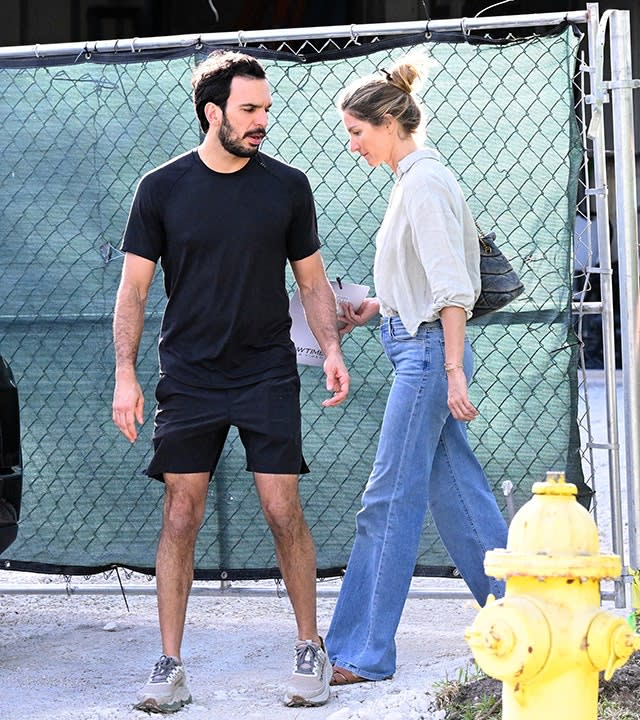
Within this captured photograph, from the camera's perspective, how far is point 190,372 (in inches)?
163

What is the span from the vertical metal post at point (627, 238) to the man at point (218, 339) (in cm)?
126

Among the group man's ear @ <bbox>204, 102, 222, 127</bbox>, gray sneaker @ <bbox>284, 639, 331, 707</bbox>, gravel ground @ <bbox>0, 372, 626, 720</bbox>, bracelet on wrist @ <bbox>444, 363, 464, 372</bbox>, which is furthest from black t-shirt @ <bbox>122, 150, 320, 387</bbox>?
gravel ground @ <bbox>0, 372, 626, 720</bbox>

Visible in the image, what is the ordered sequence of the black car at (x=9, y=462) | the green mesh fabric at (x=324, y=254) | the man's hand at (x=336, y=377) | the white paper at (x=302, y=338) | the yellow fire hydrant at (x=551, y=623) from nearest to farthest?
the yellow fire hydrant at (x=551, y=623)
the man's hand at (x=336, y=377)
the black car at (x=9, y=462)
the white paper at (x=302, y=338)
the green mesh fabric at (x=324, y=254)

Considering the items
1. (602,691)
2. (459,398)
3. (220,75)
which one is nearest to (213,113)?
(220,75)

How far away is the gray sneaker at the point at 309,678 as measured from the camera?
4059 millimetres

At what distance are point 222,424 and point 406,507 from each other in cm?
66

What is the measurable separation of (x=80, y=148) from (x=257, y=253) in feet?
4.77

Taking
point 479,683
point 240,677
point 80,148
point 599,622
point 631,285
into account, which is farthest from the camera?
point 80,148

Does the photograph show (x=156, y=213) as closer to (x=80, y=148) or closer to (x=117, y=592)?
(x=80, y=148)

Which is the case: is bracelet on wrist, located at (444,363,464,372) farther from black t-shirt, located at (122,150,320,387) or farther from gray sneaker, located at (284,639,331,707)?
gray sneaker, located at (284,639,331,707)

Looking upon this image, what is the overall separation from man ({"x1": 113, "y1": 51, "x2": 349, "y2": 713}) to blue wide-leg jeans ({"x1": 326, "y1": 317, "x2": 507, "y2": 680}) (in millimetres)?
169

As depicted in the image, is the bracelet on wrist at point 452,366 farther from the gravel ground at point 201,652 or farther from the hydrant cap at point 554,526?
the hydrant cap at point 554,526

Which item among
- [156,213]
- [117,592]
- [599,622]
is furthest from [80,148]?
[599,622]

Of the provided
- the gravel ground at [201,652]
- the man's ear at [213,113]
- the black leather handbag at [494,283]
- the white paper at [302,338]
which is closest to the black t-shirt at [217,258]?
the man's ear at [213,113]
